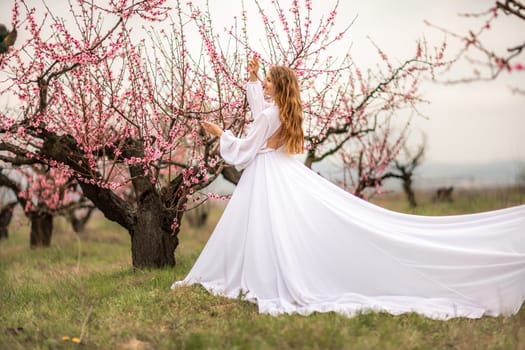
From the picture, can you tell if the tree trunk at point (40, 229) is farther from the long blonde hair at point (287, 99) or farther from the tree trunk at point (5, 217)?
the long blonde hair at point (287, 99)

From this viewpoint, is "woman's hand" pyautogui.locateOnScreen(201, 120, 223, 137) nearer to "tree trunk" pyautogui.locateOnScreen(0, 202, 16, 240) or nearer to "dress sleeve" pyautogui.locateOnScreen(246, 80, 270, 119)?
"dress sleeve" pyautogui.locateOnScreen(246, 80, 270, 119)

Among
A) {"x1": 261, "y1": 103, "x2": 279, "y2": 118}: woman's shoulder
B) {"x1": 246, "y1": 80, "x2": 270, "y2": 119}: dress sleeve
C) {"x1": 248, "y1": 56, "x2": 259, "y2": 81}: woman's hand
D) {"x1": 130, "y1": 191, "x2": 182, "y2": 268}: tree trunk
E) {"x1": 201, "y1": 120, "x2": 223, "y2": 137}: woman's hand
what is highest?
{"x1": 248, "y1": 56, "x2": 259, "y2": 81}: woman's hand

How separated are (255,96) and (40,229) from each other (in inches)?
337

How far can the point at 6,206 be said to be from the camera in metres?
13.3

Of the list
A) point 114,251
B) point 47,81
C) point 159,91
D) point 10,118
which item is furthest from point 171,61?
point 114,251

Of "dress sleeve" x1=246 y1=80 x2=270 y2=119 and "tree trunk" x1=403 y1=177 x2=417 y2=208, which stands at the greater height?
"dress sleeve" x1=246 y1=80 x2=270 y2=119

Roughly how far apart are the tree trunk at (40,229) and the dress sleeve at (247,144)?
26.7 feet

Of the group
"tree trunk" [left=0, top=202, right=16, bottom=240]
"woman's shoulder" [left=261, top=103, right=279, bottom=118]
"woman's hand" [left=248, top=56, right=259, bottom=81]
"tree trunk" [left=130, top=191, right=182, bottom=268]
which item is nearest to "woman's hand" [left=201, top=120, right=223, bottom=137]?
"woman's shoulder" [left=261, top=103, right=279, bottom=118]

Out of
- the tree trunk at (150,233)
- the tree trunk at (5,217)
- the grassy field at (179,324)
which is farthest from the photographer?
the tree trunk at (5,217)

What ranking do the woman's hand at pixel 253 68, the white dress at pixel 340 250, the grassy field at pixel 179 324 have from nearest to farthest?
the grassy field at pixel 179 324
the white dress at pixel 340 250
the woman's hand at pixel 253 68

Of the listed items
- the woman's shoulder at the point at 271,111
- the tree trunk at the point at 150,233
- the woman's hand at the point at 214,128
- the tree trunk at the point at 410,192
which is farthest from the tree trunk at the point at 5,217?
the woman's shoulder at the point at 271,111

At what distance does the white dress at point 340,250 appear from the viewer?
188 inches

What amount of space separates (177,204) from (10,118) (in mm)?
2171

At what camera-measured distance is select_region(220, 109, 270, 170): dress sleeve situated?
203 inches
